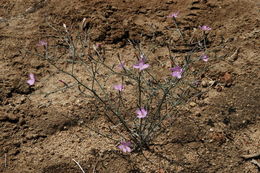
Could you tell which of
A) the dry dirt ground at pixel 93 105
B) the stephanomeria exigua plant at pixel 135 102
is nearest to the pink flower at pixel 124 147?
the stephanomeria exigua plant at pixel 135 102

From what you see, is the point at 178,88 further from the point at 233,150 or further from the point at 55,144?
the point at 55,144

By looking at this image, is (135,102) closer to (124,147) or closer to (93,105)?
(93,105)

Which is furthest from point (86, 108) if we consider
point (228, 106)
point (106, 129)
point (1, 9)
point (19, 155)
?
point (1, 9)

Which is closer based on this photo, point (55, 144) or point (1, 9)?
point (55, 144)

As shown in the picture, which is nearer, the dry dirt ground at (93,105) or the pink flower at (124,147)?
the pink flower at (124,147)

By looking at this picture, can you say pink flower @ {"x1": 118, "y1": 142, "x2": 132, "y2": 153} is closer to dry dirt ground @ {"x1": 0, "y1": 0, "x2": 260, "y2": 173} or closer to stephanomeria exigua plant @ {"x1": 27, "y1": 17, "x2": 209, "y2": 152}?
stephanomeria exigua plant @ {"x1": 27, "y1": 17, "x2": 209, "y2": 152}

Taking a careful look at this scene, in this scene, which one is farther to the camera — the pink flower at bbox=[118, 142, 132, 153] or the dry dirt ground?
the dry dirt ground

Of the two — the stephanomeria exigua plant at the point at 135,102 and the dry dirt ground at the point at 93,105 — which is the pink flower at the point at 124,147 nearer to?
the stephanomeria exigua plant at the point at 135,102

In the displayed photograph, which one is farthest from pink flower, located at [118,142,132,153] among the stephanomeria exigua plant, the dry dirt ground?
the dry dirt ground
